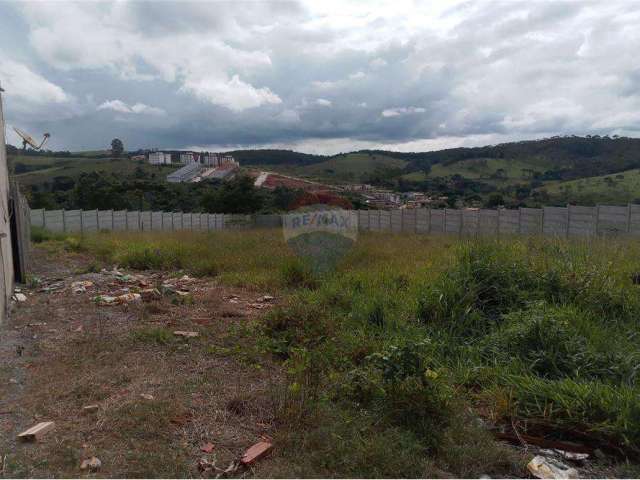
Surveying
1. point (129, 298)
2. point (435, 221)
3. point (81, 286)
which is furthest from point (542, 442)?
point (435, 221)

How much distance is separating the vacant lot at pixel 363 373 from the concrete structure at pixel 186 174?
109 feet

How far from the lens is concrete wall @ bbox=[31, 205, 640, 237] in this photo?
1397 centimetres

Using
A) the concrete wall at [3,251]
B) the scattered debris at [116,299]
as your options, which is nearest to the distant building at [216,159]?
the concrete wall at [3,251]

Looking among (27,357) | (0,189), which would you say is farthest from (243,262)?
(27,357)

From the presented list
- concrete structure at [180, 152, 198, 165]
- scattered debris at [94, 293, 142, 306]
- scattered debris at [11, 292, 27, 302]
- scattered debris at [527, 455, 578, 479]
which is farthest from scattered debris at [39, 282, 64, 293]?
concrete structure at [180, 152, 198, 165]

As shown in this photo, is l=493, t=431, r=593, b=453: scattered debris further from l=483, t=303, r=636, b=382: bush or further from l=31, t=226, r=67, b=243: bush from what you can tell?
l=31, t=226, r=67, b=243: bush

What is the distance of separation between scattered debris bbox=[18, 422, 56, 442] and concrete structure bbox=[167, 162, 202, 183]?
3642cm

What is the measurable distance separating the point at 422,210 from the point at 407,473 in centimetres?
2199

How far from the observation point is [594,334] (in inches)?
154

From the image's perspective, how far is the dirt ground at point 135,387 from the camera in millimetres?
2500

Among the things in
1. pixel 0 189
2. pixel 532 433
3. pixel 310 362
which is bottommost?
pixel 532 433

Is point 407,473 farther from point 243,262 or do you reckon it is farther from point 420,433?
point 243,262

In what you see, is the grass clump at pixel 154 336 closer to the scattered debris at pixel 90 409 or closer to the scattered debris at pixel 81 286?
the scattered debris at pixel 90 409

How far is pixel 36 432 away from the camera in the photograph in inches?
105
